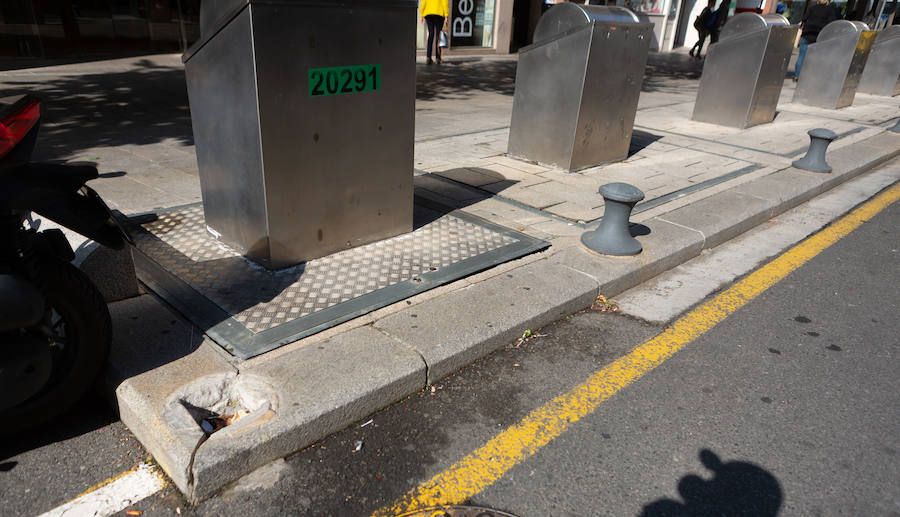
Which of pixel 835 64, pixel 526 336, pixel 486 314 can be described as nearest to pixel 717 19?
pixel 835 64

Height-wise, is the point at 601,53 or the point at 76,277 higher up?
the point at 601,53

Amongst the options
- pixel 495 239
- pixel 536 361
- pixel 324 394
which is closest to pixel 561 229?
pixel 495 239

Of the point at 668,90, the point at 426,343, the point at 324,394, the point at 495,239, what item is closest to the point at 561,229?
the point at 495,239

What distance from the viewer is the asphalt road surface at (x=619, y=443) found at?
2.22 metres

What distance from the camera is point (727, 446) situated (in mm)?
2539

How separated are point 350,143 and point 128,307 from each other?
5.01 ft

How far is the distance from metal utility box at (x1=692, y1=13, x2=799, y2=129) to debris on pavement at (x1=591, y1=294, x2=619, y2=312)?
6386mm

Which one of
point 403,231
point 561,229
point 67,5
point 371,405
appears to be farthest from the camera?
point 67,5

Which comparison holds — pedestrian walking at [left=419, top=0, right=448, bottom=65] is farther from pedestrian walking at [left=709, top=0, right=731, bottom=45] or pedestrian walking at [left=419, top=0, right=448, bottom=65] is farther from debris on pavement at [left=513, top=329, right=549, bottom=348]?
debris on pavement at [left=513, top=329, right=549, bottom=348]

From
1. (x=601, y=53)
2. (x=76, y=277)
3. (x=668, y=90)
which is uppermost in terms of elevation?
(x=601, y=53)

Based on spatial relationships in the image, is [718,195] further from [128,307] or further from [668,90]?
[668,90]

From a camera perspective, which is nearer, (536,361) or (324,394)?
(324,394)

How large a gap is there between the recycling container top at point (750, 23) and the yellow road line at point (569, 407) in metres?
5.31

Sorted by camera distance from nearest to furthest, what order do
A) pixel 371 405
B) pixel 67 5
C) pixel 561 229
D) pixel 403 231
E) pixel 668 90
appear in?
pixel 371 405, pixel 403 231, pixel 561 229, pixel 67 5, pixel 668 90
